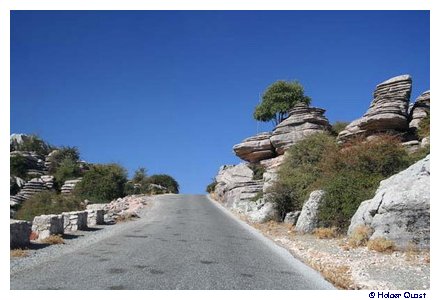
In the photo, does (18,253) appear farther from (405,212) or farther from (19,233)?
(405,212)

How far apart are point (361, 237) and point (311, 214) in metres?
5.40

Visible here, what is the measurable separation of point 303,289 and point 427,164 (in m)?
7.96

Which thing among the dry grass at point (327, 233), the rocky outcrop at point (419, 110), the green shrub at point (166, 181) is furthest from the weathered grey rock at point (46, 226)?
the green shrub at point (166, 181)

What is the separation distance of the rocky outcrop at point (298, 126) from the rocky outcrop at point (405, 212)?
2940cm

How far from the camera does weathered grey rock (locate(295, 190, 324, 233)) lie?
20328mm

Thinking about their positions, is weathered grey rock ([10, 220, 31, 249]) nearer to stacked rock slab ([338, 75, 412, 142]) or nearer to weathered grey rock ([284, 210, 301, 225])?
weathered grey rock ([284, 210, 301, 225])

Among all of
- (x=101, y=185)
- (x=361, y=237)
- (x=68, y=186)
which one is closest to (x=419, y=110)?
(x=361, y=237)

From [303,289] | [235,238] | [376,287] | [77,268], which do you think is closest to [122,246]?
[77,268]

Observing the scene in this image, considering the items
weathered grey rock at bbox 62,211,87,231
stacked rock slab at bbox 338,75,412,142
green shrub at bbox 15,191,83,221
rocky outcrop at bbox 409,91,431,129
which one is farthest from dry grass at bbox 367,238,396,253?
green shrub at bbox 15,191,83,221

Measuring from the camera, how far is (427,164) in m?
15.5

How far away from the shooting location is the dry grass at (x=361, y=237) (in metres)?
15.1

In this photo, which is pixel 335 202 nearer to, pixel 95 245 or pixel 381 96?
pixel 95 245

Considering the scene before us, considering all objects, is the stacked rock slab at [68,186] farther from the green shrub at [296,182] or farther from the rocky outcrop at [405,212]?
the rocky outcrop at [405,212]

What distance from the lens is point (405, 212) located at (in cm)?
1387
